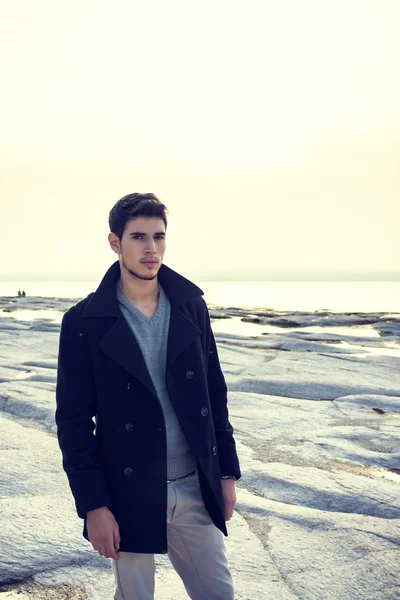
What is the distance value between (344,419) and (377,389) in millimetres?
2436

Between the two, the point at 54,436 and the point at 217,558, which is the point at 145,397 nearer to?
the point at 217,558

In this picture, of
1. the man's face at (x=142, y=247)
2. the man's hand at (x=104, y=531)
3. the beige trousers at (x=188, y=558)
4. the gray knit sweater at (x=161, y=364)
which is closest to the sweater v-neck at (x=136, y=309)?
the gray knit sweater at (x=161, y=364)

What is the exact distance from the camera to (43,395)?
8.55 metres

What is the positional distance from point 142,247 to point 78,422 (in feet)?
2.68

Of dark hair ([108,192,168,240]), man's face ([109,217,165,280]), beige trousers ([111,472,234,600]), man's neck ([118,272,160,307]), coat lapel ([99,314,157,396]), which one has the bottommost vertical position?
beige trousers ([111,472,234,600])

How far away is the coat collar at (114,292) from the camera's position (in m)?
2.54

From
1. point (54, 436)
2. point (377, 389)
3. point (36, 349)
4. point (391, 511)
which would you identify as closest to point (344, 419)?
point (377, 389)

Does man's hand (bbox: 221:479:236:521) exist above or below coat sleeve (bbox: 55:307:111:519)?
below

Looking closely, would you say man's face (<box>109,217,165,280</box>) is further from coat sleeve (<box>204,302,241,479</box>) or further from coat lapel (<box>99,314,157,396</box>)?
coat sleeve (<box>204,302,241,479</box>)

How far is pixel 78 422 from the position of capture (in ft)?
8.04

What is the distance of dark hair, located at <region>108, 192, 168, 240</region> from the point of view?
258 cm

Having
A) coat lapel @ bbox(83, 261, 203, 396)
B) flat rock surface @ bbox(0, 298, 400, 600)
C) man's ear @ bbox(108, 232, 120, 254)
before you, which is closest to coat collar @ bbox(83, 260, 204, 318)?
coat lapel @ bbox(83, 261, 203, 396)

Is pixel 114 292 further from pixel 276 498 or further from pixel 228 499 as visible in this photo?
pixel 276 498

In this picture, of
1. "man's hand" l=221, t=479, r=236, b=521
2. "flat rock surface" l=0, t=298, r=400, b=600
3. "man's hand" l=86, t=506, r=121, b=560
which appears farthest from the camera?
"flat rock surface" l=0, t=298, r=400, b=600
